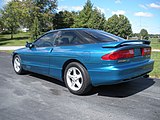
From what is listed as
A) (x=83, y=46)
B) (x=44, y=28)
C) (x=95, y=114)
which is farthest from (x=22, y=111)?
(x=44, y=28)

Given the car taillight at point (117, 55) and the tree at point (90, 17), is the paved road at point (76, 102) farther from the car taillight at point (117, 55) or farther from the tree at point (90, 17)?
the tree at point (90, 17)

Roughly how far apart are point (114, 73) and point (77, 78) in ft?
3.19

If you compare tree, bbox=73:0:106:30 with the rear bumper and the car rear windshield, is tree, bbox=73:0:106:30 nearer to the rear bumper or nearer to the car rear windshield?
the car rear windshield

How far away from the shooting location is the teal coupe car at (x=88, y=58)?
4.00 m

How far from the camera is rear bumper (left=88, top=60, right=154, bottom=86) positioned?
12.9 ft

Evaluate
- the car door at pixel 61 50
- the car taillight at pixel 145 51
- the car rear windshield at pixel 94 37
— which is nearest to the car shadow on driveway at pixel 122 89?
the car door at pixel 61 50

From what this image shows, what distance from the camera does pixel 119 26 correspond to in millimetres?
52156

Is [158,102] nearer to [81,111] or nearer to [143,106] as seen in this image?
[143,106]

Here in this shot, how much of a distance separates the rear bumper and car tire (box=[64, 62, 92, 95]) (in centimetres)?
16

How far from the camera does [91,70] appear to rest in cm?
420

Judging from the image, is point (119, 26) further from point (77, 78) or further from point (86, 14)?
point (77, 78)

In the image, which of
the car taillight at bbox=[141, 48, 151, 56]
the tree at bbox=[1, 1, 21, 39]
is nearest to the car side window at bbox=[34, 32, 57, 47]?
the car taillight at bbox=[141, 48, 151, 56]

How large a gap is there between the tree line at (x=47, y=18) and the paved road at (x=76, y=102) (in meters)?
26.6

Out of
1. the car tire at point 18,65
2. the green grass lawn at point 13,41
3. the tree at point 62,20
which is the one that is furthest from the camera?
the tree at point 62,20
